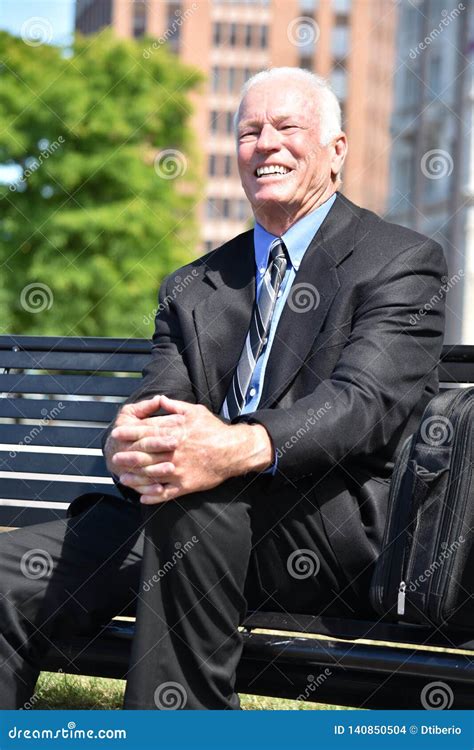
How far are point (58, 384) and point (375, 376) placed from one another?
151cm

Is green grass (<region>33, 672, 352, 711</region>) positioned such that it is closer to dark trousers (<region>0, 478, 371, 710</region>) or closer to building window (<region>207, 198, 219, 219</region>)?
dark trousers (<region>0, 478, 371, 710</region>)

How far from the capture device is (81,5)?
87750 mm

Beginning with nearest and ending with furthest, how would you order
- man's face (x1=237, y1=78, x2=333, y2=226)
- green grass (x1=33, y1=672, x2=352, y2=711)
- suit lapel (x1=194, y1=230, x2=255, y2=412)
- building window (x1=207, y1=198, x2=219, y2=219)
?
suit lapel (x1=194, y1=230, x2=255, y2=412) → man's face (x1=237, y1=78, x2=333, y2=226) → green grass (x1=33, y1=672, x2=352, y2=711) → building window (x1=207, y1=198, x2=219, y2=219)

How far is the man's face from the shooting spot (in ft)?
11.6

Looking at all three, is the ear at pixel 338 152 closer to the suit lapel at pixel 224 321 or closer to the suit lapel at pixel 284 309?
the suit lapel at pixel 284 309

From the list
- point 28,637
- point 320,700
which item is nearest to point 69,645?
point 28,637

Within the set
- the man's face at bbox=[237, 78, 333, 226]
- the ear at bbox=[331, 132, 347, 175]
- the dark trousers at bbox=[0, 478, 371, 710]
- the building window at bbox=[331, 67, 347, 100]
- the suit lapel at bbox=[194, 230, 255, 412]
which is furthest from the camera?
the building window at bbox=[331, 67, 347, 100]

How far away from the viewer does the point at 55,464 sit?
13.4 feet

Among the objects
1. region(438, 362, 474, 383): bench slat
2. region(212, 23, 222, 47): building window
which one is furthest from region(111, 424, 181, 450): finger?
region(212, 23, 222, 47): building window

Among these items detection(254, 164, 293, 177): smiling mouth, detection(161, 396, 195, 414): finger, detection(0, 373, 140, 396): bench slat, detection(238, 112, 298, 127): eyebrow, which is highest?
detection(238, 112, 298, 127): eyebrow

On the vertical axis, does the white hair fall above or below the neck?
above

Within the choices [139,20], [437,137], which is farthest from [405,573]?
[139,20]

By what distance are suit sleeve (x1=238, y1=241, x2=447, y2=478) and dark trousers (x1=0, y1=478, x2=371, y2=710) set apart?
0.45ft

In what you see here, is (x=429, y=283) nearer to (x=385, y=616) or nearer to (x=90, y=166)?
(x=385, y=616)
